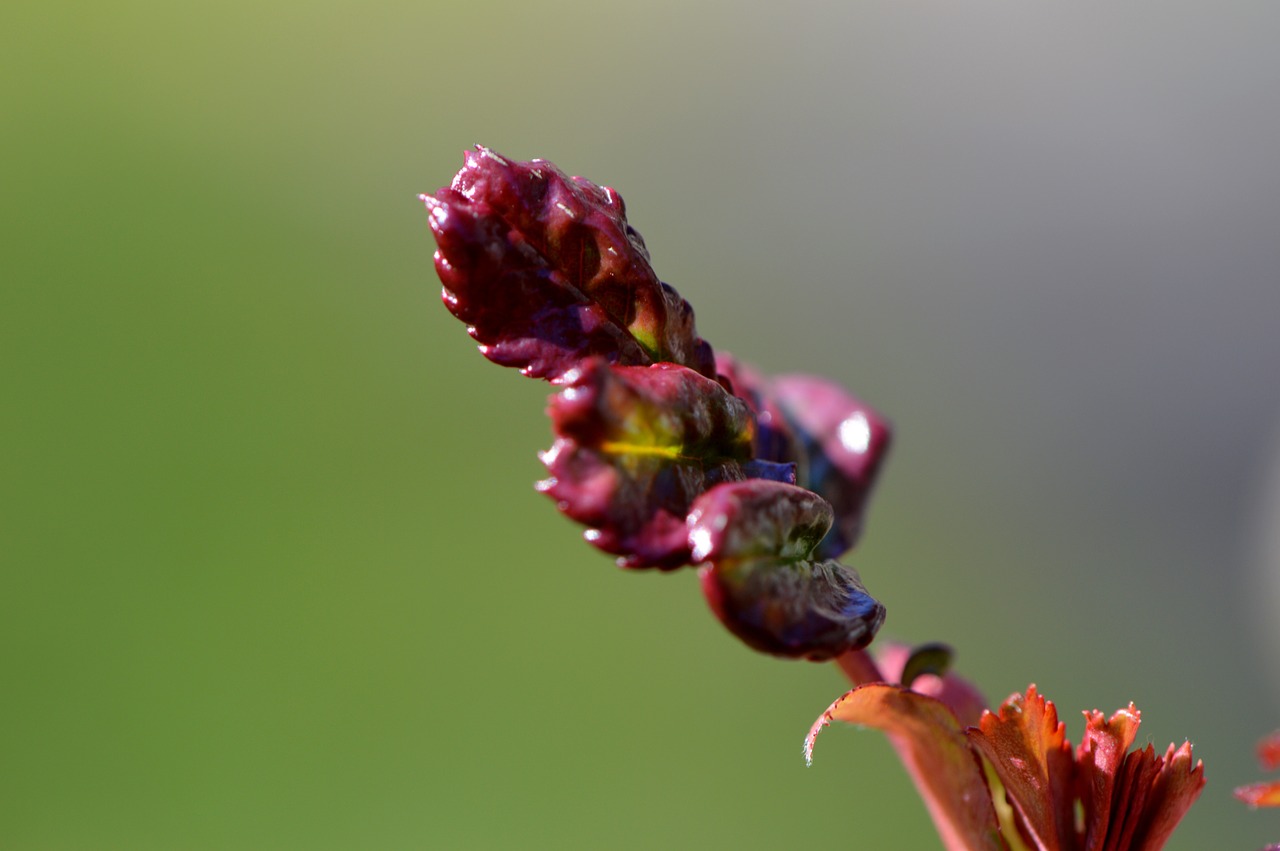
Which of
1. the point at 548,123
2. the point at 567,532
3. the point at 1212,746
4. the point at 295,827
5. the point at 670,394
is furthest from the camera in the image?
the point at 548,123

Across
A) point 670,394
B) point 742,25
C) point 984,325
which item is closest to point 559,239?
point 670,394

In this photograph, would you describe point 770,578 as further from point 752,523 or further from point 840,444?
point 840,444

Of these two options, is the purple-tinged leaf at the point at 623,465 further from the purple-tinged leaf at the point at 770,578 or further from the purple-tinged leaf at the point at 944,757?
the purple-tinged leaf at the point at 944,757

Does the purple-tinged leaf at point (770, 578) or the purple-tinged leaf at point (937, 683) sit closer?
the purple-tinged leaf at point (770, 578)

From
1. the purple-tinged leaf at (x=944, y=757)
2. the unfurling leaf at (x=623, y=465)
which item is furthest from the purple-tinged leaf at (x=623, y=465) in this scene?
the purple-tinged leaf at (x=944, y=757)

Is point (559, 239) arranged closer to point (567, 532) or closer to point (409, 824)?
point (409, 824)

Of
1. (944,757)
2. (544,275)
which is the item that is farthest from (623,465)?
(944,757)

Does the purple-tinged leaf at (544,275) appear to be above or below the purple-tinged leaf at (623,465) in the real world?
above
